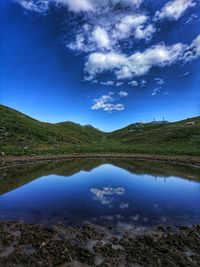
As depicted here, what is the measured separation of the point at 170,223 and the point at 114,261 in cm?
616

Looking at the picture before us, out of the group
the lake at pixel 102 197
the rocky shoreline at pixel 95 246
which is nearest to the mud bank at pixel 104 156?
the lake at pixel 102 197

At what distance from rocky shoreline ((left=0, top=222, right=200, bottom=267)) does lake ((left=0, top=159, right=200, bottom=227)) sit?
1.52 meters

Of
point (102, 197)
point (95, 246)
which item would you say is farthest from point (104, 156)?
point (95, 246)

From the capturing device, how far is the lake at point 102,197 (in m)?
15.5

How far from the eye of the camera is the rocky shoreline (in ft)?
31.8

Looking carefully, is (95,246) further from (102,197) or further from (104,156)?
(104,156)

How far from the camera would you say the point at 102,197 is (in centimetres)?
2081

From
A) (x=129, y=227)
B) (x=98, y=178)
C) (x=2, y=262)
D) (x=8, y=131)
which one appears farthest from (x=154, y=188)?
(x=8, y=131)

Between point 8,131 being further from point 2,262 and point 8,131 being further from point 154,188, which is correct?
point 2,262

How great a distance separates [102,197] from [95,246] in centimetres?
978

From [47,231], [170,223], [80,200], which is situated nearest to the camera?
[47,231]

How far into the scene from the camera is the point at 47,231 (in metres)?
12.9

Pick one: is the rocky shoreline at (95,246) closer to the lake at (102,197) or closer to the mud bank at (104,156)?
the lake at (102,197)

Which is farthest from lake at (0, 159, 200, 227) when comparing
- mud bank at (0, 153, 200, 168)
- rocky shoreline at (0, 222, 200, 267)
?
mud bank at (0, 153, 200, 168)
